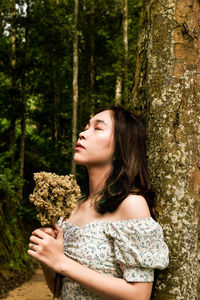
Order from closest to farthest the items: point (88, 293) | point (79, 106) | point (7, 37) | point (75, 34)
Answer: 1. point (88, 293)
2. point (7, 37)
3. point (75, 34)
4. point (79, 106)

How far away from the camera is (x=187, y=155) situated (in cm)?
192

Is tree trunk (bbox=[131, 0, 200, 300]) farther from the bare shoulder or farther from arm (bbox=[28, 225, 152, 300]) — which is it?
arm (bbox=[28, 225, 152, 300])

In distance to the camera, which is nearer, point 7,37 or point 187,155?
point 187,155

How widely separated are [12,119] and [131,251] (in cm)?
1132

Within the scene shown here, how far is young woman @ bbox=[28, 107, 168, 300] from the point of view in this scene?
1.68m

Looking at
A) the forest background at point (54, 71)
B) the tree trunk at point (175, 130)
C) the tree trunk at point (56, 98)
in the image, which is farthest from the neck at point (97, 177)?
the tree trunk at point (56, 98)

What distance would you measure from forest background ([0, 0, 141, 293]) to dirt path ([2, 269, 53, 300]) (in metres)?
2.36

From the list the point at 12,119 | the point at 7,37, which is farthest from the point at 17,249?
the point at 7,37

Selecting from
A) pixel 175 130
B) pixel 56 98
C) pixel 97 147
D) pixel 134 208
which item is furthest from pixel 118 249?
pixel 56 98

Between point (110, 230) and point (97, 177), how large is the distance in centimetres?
41

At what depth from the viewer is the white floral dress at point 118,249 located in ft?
5.47

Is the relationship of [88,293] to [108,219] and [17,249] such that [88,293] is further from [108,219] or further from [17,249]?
[17,249]

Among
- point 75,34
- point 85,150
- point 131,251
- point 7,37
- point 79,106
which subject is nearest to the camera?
point 131,251

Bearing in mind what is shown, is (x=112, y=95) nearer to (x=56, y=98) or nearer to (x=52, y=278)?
(x=56, y=98)
